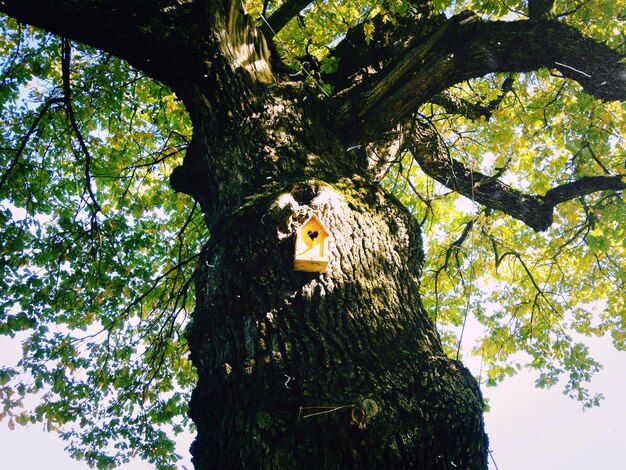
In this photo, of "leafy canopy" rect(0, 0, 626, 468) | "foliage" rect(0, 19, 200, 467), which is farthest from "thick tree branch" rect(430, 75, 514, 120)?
"foliage" rect(0, 19, 200, 467)

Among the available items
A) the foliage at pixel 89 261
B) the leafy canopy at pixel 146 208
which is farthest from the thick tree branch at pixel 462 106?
the foliage at pixel 89 261

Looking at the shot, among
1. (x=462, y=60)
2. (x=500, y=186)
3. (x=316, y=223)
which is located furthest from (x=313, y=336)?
(x=500, y=186)

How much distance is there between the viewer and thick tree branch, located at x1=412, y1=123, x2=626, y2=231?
4898 millimetres

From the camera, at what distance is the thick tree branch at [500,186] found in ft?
16.1

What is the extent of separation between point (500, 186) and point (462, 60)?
200 centimetres

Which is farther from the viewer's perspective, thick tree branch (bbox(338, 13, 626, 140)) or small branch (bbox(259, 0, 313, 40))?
small branch (bbox(259, 0, 313, 40))

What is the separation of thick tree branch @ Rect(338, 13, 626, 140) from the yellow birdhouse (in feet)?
4.31

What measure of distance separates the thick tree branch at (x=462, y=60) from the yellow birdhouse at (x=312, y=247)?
1315 mm

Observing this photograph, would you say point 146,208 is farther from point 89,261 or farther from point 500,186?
point 500,186

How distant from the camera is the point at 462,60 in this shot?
3.63 metres

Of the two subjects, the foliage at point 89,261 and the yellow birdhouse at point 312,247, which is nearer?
the yellow birdhouse at point 312,247

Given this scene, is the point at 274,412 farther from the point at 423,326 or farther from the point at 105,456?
the point at 105,456

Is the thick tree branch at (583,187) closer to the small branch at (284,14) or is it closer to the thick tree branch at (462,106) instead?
the thick tree branch at (462,106)

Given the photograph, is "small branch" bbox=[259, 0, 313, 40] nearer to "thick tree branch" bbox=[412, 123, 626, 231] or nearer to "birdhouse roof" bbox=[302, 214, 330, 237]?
"thick tree branch" bbox=[412, 123, 626, 231]
